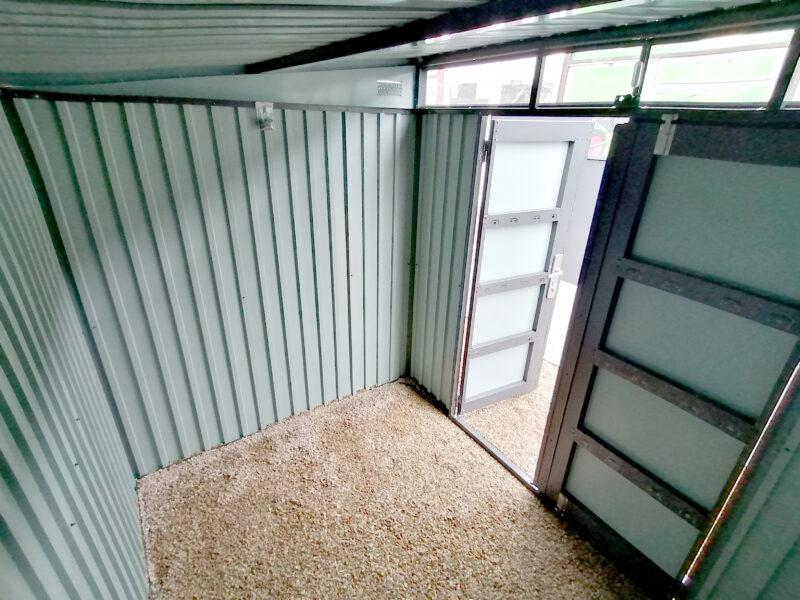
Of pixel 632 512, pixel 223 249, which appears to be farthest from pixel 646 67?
pixel 223 249

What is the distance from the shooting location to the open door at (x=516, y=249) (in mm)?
2963

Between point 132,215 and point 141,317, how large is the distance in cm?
69

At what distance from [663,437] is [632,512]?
574mm

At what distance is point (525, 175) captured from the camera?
122 inches

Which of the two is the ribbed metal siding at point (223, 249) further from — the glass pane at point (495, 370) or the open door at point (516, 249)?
the glass pane at point (495, 370)

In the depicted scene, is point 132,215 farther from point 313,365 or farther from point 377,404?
point 377,404

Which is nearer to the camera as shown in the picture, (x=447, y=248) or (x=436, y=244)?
(x=447, y=248)

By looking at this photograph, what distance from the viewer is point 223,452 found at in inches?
126

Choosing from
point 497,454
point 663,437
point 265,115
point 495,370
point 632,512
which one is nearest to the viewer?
point 663,437

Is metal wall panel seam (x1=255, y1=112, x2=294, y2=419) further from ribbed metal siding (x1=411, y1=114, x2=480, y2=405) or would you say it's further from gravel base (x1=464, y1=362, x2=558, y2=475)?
gravel base (x1=464, y1=362, x2=558, y2=475)

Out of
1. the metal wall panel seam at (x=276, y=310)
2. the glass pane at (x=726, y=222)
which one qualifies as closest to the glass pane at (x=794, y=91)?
the glass pane at (x=726, y=222)

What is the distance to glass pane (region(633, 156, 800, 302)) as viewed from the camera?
1.54 m

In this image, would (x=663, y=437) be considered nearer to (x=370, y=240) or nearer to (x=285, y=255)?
(x=370, y=240)

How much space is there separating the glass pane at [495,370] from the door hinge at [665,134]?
222 cm
